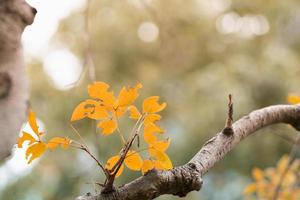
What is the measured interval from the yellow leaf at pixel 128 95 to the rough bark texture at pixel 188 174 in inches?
2.8

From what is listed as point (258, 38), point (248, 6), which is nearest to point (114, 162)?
point (248, 6)

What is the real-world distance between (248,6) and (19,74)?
3.07 metres

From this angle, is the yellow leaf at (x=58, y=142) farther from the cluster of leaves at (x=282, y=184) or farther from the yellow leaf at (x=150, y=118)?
the cluster of leaves at (x=282, y=184)

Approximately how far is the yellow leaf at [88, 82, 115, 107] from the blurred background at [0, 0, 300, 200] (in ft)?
5.86

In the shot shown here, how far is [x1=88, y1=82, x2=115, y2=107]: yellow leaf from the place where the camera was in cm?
43

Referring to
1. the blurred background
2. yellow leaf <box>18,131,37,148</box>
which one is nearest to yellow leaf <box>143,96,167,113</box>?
yellow leaf <box>18,131,37,148</box>

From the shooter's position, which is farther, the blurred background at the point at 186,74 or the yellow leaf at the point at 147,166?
the blurred background at the point at 186,74

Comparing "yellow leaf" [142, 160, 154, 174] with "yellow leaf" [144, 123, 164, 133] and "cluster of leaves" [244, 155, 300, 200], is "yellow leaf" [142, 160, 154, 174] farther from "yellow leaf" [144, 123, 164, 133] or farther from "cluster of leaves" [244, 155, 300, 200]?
"cluster of leaves" [244, 155, 300, 200]

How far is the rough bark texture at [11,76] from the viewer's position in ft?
0.99

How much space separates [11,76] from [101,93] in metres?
0.13

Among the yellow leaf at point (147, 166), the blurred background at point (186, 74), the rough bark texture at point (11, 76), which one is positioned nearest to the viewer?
the rough bark texture at point (11, 76)

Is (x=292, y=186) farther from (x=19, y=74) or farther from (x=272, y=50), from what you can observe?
(x=272, y=50)

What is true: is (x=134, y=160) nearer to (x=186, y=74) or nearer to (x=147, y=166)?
(x=147, y=166)

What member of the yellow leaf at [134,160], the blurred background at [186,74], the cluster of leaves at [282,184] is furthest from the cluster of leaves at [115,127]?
the blurred background at [186,74]
